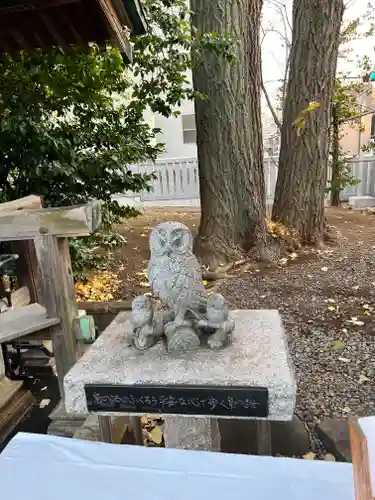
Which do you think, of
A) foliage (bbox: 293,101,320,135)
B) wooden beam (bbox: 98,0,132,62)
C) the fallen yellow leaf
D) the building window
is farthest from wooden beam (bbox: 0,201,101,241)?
the building window

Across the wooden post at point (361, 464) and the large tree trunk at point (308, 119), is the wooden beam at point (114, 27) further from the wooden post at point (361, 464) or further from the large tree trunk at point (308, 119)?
the large tree trunk at point (308, 119)

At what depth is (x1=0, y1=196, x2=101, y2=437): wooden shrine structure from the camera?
2338mm

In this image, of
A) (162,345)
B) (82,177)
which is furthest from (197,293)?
(82,177)

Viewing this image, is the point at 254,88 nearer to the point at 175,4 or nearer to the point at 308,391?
the point at 175,4

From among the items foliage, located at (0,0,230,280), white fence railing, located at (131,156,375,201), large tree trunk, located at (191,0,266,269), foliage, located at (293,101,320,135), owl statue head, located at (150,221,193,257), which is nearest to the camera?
owl statue head, located at (150,221,193,257)

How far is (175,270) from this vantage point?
1.84m

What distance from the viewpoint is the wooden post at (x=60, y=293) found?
2410mm

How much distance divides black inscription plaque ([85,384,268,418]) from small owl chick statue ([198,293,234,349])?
29 cm

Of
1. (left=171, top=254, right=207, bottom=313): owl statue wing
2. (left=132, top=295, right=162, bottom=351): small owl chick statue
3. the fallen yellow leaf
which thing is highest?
(left=171, top=254, right=207, bottom=313): owl statue wing

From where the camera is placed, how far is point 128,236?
24.3ft

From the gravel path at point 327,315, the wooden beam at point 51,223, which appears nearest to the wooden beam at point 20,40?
the wooden beam at point 51,223

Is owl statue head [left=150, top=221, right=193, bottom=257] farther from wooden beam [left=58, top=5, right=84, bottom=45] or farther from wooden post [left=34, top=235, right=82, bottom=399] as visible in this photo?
wooden beam [left=58, top=5, right=84, bottom=45]

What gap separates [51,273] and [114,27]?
1.63m

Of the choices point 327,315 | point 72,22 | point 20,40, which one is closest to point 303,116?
point 327,315
